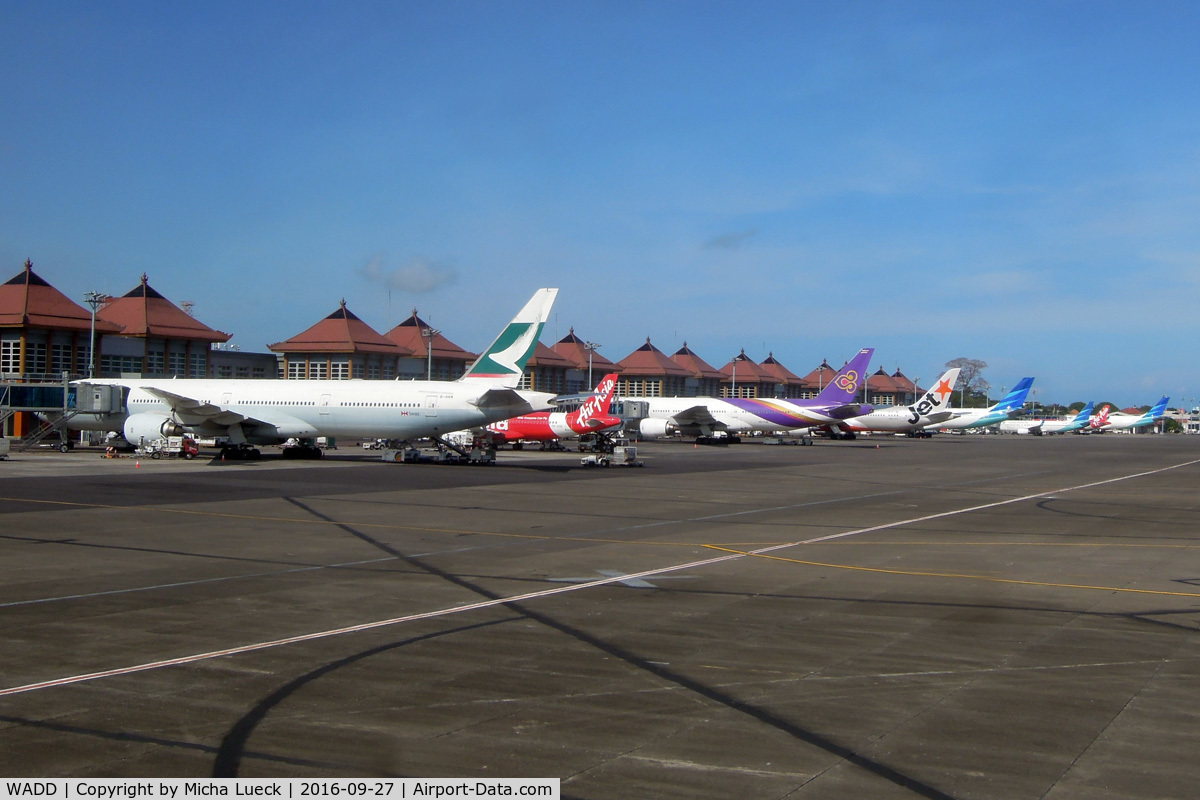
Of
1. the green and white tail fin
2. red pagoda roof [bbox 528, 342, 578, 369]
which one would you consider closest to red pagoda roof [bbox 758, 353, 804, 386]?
red pagoda roof [bbox 528, 342, 578, 369]

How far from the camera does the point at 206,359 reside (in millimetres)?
71812

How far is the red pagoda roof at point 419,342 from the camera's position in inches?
3563

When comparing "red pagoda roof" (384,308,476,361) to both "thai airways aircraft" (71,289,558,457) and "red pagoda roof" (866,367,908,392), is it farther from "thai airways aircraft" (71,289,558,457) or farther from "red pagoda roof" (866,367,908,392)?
"red pagoda roof" (866,367,908,392)

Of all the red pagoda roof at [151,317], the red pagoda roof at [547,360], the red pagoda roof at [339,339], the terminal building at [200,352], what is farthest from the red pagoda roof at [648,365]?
the red pagoda roof at [151,317]

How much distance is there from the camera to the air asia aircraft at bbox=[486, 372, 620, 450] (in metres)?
54.4

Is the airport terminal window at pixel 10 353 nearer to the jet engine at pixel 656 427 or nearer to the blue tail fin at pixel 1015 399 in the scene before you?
the jet engine at pixel 656 427

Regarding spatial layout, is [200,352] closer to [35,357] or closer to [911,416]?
[35,357]

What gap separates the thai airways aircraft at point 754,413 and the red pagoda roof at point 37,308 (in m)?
38.1

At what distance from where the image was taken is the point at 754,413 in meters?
76.1

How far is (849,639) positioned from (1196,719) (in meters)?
3.76

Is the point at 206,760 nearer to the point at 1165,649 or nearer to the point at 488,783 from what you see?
the point at 488,783

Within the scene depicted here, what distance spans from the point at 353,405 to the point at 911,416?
59.3 meters

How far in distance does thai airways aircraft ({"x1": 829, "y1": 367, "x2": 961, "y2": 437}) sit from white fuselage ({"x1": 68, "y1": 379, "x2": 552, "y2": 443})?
165 ft

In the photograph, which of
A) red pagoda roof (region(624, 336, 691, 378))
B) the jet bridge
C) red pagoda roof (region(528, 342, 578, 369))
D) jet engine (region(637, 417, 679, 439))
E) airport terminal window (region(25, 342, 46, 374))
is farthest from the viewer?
red pagoda roof (region(624, 336, 691, 378))
